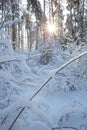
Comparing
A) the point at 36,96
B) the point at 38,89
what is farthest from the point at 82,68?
the point at 38,89

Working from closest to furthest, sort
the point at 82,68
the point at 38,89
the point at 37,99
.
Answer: the point at 38,89, the point at 37,99, the point at 82,68

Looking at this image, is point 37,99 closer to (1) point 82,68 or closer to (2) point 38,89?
(2) point 38,89

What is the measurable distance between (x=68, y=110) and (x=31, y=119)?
72 cm

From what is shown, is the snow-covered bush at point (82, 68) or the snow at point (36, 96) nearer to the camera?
the snow at point (36, 96)

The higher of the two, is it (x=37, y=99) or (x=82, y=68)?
(x=37, y=99)

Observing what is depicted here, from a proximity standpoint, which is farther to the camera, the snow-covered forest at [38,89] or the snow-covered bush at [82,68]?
the snow-covered bush at [82,68]

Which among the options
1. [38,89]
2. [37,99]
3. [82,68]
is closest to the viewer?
[38,89]

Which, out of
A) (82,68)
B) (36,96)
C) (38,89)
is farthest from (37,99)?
(82,68)

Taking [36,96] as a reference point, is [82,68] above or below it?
below

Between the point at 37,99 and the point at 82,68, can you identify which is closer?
the point at 37,99

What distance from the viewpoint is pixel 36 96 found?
2701 millimetres

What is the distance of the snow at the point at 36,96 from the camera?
2.41 metres

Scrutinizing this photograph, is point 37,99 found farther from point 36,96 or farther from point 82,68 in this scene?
point 82,68

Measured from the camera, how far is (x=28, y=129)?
2.62m
